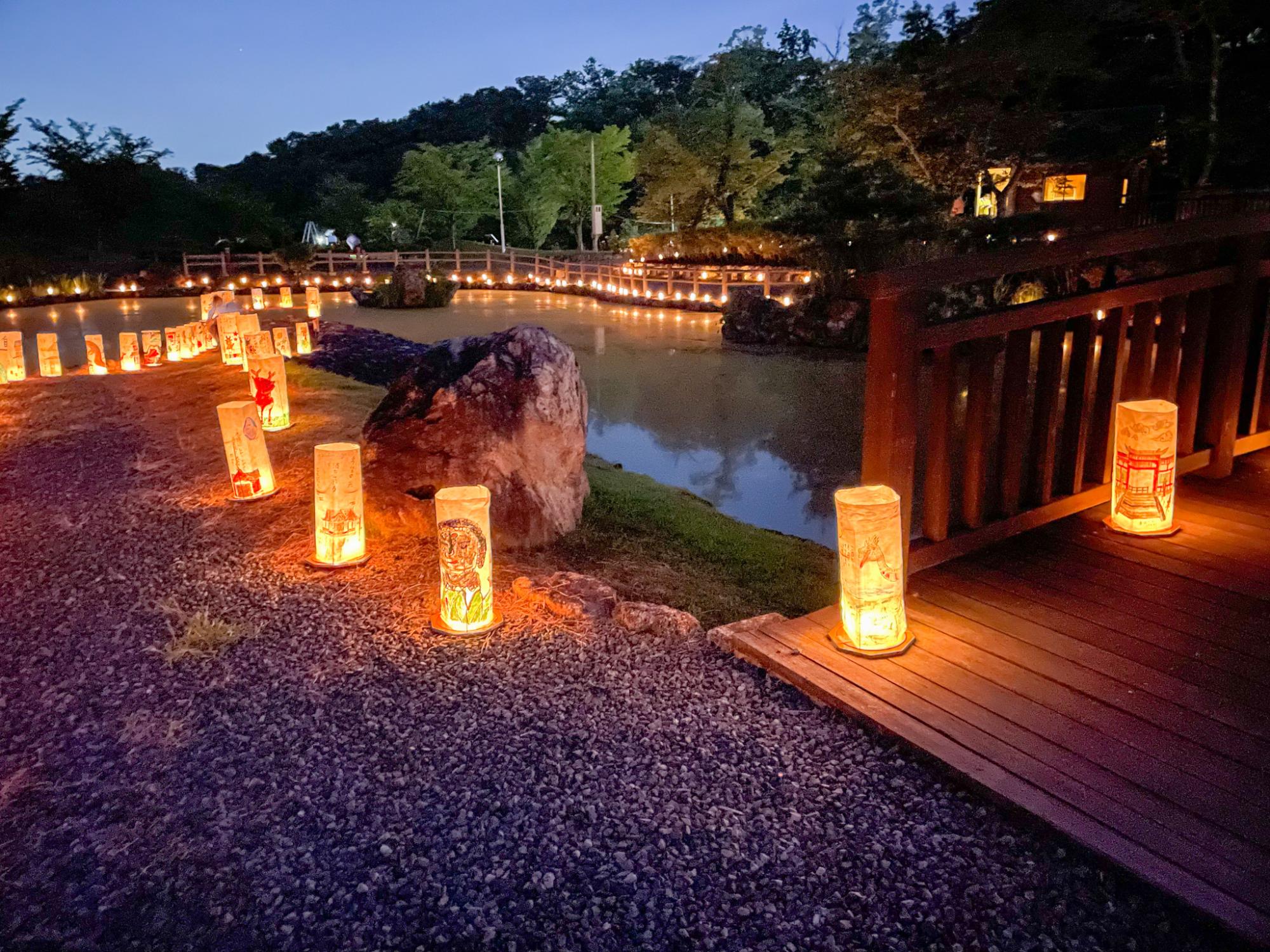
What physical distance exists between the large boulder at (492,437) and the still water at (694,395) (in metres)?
1.95

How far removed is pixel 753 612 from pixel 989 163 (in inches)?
684

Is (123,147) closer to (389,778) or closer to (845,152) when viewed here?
(845,152)

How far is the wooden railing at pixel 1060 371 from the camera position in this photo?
3.26m

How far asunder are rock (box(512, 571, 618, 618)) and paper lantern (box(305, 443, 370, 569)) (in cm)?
90

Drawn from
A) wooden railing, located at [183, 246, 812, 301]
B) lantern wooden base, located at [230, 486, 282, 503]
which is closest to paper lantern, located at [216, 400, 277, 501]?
lantern wooden base, located at [230, 486, 282, 503]

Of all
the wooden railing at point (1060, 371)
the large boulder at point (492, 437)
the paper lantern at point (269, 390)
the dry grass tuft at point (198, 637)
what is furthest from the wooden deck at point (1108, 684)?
the paper lantern at point (269, 390)

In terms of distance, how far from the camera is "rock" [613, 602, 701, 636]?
370 centimetres

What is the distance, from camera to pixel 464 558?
3715 millimetres

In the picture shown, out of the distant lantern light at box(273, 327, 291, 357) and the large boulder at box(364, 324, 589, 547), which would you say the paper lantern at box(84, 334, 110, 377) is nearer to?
the distant lantern light at box(273, 327, 291, 357)

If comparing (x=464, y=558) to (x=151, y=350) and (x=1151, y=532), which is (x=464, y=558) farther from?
(x=151, y=350)

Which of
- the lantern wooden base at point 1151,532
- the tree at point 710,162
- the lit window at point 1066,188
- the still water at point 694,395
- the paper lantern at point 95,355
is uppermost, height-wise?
the tree at point 710,162

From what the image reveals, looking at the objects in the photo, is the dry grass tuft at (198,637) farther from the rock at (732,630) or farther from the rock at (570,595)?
the rock at (732,630)

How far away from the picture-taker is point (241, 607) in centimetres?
409

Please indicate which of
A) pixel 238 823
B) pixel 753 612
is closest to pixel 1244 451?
pixel 753 612
